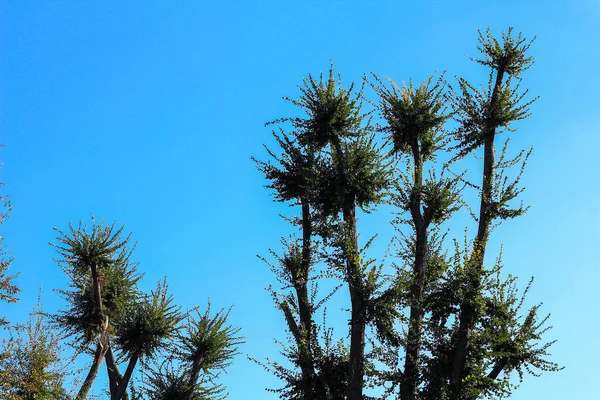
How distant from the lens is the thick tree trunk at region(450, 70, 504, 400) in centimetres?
1556

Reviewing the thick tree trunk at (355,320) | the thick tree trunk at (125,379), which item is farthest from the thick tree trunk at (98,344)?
the thick tree trunk at (355,320)

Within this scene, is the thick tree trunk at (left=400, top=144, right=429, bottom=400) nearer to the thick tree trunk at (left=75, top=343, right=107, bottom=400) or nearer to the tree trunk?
the tree trunk

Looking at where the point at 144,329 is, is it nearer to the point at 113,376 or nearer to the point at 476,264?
the point at 113,376

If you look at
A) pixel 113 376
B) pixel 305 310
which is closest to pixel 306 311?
pixel 305 310

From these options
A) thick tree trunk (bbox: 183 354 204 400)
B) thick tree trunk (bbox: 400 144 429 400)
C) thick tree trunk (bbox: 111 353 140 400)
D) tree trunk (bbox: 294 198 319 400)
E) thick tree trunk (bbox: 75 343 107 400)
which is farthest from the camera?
thick tree trunk (bbox: 75 343 107 400)

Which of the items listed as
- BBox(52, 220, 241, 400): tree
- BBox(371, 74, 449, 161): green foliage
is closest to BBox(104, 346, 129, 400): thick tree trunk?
BBox(52, 220, 241, 400): tree

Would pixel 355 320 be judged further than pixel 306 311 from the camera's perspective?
No

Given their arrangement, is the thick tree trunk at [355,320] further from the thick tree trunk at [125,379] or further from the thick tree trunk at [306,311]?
the thick tree trunk at [125,379]

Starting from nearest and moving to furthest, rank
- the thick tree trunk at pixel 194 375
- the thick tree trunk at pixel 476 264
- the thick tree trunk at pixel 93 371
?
the thick tree trunk at pixel 476 264
the thick tree trunk at pixel 194 375
the thick tree trunk at pixel 93 371

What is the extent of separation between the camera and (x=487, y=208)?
16.7 meters

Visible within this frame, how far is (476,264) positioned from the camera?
15.9 metres

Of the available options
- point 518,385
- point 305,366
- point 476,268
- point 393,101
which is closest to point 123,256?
point 305,366

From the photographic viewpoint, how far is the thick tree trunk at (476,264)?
15562mm

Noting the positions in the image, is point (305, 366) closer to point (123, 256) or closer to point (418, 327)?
point (418, 327)
